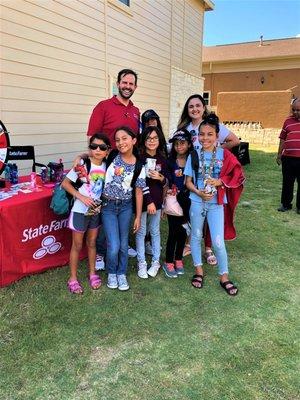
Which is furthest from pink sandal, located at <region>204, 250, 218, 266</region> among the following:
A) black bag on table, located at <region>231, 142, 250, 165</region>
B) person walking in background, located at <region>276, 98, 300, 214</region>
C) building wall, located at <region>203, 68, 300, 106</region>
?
building wall, located at <region>203, 68, 300, 106</region>

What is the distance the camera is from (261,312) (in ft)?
9.67

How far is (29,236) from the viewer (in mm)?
3260

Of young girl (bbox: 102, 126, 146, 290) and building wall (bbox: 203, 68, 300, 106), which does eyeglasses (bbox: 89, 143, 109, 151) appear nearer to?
young girl (bbox: 102, 126, 146, 290)

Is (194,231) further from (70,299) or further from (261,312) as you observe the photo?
(70,299)

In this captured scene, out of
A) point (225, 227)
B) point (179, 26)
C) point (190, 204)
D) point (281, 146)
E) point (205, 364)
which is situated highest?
point (179, 26)

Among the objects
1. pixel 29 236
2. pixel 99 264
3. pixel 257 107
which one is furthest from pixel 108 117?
pixel 257 107

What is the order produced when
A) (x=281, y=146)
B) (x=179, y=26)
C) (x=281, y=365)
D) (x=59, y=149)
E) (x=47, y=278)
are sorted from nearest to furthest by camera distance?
(x=281, y=365) < (x=47, y=278) < (x=59, y=149) < (x=281, y=146) < (x=179, y=26)

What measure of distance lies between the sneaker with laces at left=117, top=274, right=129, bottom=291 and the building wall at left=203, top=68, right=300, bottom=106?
22945mm

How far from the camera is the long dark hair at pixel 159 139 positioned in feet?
10.6

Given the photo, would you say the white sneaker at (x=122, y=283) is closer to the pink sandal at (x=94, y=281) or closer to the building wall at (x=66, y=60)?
the pink sandal at (x=94, y=281)

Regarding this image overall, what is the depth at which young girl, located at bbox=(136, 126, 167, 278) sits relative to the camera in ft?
10.6

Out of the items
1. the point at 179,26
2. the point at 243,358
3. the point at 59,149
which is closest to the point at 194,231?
the point at 243,358

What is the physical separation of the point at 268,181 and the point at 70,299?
6729 mm

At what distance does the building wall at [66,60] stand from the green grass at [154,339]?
A: 246 centimetres
